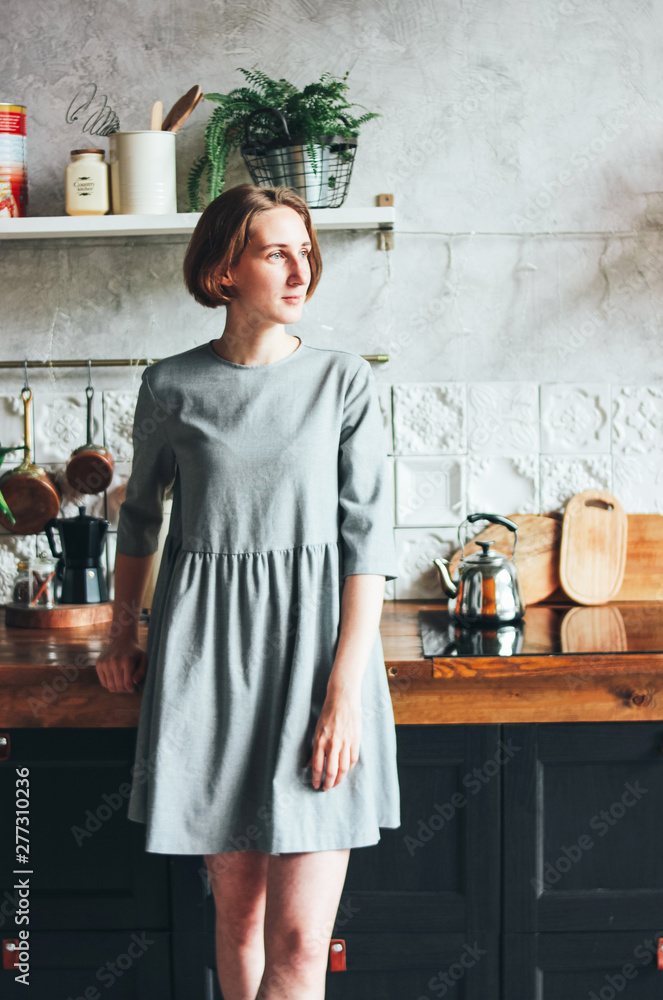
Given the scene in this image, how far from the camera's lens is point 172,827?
51.9 inches

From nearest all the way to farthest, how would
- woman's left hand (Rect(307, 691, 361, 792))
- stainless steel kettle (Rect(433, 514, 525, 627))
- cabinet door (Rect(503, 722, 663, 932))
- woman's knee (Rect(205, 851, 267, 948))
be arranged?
woman's left hand (Rect(307, 691, 361, 792)) < woman's knee (Rect(205, 851, 267, 948)) < cabinet door (Rect(503, 722, 663, 932)) < stainless steel kettle (Rect(433, 514, 525, 627))

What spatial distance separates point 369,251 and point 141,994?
155cm

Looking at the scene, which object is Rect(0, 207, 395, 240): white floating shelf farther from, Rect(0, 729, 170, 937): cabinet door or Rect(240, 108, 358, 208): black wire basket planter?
Rect(0, 729, 170, 937): cabinet door

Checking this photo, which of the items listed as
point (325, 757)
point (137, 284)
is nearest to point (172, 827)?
point (325, 757)

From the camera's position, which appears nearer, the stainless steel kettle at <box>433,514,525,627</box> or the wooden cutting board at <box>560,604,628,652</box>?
the wooden cutting board at <box>560,604,628,652</box>

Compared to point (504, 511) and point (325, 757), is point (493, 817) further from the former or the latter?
point (504, 511)

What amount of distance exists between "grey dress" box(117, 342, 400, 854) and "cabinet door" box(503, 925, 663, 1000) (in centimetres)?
52

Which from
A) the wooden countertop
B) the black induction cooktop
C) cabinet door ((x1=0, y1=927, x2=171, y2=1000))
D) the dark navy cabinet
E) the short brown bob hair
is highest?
the short brown bob hair

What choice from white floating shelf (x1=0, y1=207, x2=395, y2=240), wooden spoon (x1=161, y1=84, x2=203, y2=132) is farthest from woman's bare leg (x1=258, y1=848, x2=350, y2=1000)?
wooden spoon (x1=161, y1=84, x2=203, y2=132)

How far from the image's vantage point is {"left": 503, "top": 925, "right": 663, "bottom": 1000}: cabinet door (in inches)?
63.9

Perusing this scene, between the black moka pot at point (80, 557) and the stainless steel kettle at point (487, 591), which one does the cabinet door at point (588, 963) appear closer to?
the stainless steel kettle at point (487, 591)

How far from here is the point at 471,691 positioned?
157 cm

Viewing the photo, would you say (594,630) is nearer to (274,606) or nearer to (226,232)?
(274,606)

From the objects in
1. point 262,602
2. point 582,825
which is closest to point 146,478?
point 262,602
